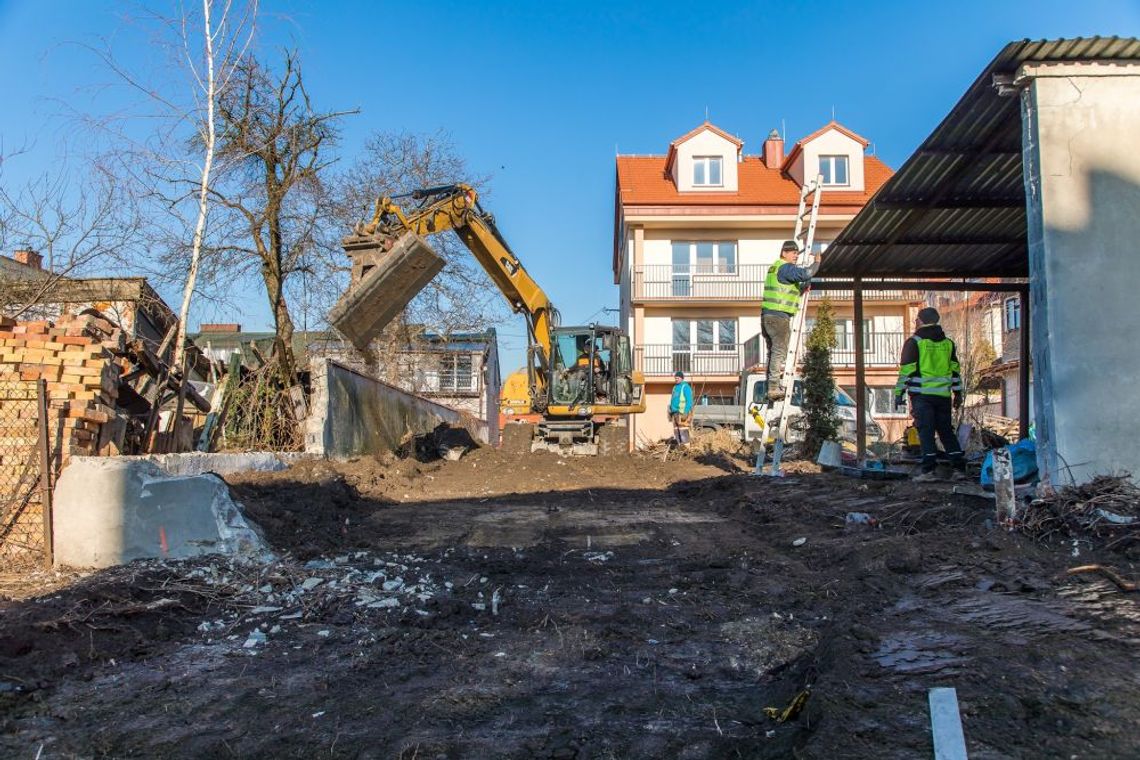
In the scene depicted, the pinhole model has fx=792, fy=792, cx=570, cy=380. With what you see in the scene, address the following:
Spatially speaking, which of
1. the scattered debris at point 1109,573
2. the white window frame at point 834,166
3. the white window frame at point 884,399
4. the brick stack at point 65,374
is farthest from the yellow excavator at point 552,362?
the white window frame at point 834,166

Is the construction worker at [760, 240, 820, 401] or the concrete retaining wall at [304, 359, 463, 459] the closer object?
the construction worker at [760, 240, 820, 401]

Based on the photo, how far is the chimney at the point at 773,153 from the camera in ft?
109

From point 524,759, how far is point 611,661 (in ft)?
3.48

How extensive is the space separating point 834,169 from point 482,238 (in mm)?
19894

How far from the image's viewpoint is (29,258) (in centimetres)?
962

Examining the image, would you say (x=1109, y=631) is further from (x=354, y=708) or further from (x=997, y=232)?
(x=997, y=232)

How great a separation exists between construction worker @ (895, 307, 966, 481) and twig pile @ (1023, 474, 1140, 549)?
324 cm

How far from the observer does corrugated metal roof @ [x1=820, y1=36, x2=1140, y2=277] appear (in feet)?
18.4

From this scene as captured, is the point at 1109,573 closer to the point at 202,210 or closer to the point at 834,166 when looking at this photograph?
the point at 202,210

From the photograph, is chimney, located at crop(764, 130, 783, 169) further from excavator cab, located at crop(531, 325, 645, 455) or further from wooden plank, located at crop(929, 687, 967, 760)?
wooden plank, located at crop(929, 687, 967, 760)

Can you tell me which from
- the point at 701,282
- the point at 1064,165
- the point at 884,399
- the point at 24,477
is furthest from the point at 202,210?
the point at 884,399

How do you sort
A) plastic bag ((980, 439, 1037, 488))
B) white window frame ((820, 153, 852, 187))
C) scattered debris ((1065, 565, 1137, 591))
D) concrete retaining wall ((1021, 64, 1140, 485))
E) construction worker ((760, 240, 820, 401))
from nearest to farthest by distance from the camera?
1. scattered debris ((1065, 565, 1137, 591))
2. concrete retaining wall ((1021, 64, 1140, 485))
3. plastic bag ((980, 439, 1037, 488))
4. construction worker ((760, 240, 820, 401))
5. white window frame ((820, 153, 852, 187))

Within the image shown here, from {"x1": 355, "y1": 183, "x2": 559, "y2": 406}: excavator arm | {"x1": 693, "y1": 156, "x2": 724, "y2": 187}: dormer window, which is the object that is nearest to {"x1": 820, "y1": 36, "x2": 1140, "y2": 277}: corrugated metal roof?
{"x1": 355, "y1": 183, "x2": 559, "y2": 406}: excavator arm

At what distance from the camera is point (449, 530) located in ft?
25.0
